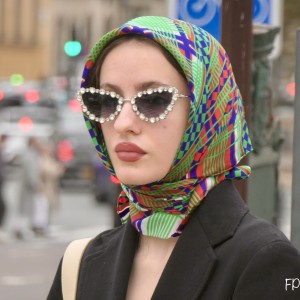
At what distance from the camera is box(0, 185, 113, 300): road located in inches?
556

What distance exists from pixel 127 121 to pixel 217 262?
0.38 metres

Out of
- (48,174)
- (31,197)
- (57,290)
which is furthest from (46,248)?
(57,290)

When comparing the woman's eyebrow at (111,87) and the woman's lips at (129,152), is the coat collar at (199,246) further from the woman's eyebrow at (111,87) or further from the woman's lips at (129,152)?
the woman's eyebrow at (111,87)

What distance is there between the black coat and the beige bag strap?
0.03m

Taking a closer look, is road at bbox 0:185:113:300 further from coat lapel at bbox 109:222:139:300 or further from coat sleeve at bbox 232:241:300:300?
coat sleeve at bbox 232:241:300:300

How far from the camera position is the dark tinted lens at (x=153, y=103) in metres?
2.68

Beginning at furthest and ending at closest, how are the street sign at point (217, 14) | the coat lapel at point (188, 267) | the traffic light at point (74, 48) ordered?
the traffic light at point (74, 48) < the street sign at point (217, 14) < the coat lapel at point (188, 267)

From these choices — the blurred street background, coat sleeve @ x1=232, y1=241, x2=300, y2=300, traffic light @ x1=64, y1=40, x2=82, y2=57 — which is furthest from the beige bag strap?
traffic light @ x1=64, y1=40, x2=82, y2=57

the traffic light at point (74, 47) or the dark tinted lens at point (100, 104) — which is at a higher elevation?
the dark tinted lens at point (100, 104)

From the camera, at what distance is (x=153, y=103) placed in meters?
2.68

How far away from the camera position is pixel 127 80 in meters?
2.72

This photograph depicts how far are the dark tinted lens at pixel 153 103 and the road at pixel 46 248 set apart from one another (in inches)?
412

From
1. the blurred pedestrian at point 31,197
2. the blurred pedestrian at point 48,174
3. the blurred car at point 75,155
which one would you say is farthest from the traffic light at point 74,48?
the blurred pedestrian at point 31,197

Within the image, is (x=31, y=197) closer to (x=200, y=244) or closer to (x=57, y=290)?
(x=57, y=290)
